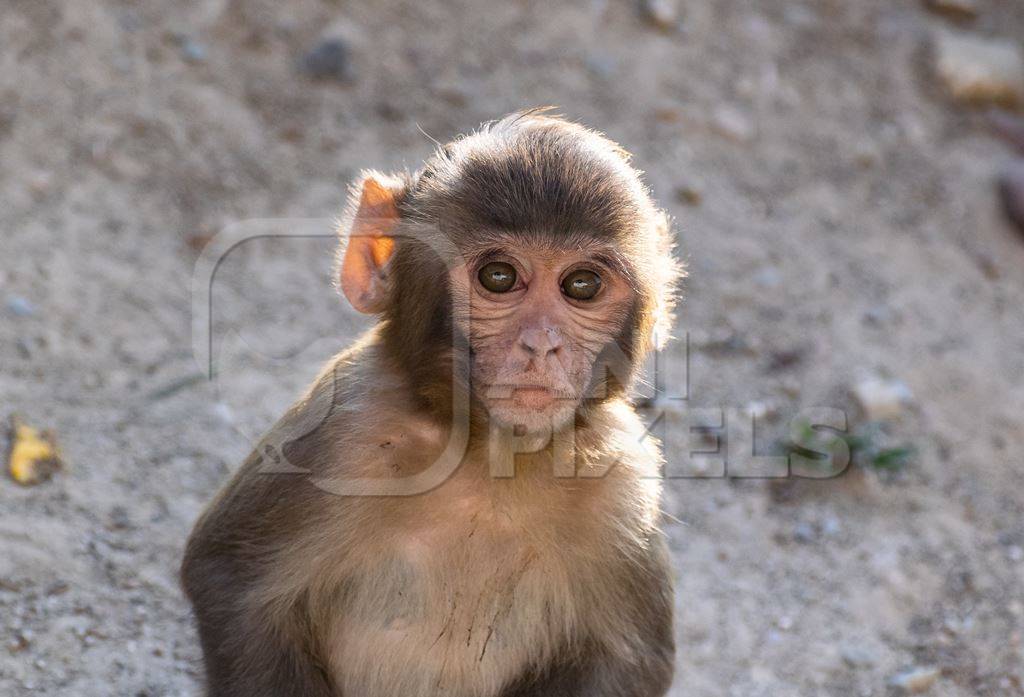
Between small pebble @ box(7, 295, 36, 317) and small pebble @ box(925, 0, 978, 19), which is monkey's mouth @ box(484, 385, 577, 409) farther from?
small pebble @ box(925, 0, 978, 19)

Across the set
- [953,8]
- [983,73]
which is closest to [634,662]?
[983,73]

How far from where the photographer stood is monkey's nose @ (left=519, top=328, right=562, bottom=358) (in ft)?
10.8

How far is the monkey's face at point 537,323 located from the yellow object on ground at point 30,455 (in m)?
2.10

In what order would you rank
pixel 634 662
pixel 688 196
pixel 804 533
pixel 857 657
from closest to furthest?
Result: pixel 634 662, pixel 857 657, pixel 804 533, pixel 688 196

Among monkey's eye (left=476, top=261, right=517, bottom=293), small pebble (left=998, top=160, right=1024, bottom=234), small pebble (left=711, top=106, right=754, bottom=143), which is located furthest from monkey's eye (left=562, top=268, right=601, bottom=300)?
small pebble (left=998, top=160, right=1024, bottom=234)

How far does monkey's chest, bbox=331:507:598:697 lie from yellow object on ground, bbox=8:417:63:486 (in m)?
1.59

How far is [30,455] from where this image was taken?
4.81 m

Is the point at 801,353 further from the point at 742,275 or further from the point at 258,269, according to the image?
the point at 258,269

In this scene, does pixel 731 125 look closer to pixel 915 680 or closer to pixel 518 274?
pixel 915 680

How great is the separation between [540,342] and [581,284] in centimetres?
26

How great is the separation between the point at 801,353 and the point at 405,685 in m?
3.28

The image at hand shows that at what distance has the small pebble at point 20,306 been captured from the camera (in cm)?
543

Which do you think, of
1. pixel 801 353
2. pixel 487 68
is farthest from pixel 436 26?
pixel 801 353

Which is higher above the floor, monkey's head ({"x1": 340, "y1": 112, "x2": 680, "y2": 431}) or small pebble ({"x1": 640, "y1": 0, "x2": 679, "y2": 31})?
small pebble ({"x1": 640, "y1": 0, "x2": 679, "y2": 31})
